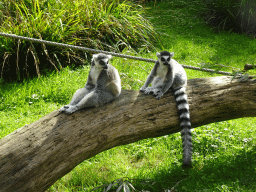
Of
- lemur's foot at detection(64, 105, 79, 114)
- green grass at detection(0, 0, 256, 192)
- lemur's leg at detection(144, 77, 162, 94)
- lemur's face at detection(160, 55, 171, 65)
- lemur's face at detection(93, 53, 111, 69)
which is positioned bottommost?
green grass at detection(0, 0, 256, 192)

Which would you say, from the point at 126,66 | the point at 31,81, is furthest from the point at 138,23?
the point at 31,81

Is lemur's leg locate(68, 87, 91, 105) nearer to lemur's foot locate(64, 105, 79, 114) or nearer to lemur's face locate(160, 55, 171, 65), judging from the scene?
lemur's foot locate(64, 105, 79, 114)

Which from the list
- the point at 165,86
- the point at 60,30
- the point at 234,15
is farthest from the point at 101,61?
the point at 234,15

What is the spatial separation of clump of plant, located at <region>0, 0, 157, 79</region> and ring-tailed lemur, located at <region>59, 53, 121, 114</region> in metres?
2.76

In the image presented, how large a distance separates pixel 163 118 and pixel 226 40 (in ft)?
20.0

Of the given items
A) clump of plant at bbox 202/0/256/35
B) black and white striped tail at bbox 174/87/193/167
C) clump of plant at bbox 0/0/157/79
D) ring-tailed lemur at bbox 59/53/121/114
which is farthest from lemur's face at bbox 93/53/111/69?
clump of plant at bbox 202/0/256/35

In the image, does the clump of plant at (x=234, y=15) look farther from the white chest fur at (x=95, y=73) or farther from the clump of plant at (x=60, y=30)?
the white chest fur at (x=95, y=73)

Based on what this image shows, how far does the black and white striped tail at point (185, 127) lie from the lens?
305 centimetres

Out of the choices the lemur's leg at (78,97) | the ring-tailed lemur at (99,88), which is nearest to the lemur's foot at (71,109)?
the ring-tailed lemur at (99,88)

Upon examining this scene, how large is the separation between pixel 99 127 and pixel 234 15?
7.74 metres

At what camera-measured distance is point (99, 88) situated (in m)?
3.29

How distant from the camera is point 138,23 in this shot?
752 centimetres

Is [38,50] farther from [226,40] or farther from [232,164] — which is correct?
[226,40]

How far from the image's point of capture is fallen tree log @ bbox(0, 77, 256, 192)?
263 cm
